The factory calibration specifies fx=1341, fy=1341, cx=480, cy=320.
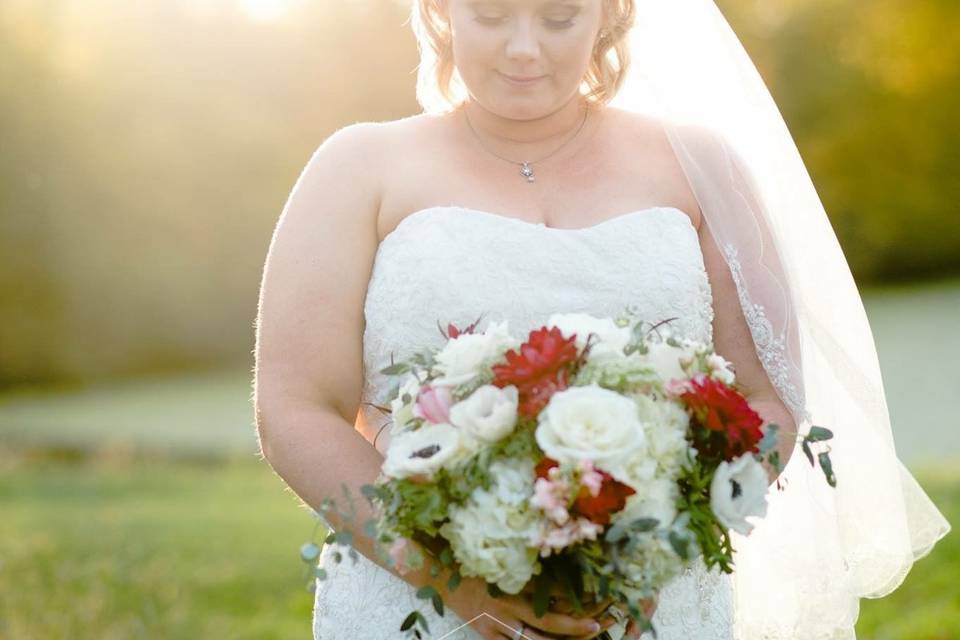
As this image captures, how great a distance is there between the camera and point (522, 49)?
9.96 ft

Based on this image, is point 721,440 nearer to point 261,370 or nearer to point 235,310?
point 261,370

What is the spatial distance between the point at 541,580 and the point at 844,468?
128 centimetres

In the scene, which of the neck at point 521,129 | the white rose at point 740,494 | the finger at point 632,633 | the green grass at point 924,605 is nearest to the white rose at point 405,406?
the white rose at point 740,494

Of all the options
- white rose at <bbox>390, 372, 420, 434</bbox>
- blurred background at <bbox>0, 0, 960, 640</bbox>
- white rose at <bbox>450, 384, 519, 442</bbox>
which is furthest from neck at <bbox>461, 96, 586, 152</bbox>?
blurred background at <bbox>0, 0, 960, 640</bbox>

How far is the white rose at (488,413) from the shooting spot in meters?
2.45

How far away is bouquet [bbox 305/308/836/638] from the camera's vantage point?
243cm

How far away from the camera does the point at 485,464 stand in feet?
8.16

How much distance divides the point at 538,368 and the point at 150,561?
295 inches

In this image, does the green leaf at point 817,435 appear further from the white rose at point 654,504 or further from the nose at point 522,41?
the nose at point 522,41

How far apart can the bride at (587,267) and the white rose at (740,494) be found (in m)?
0.31

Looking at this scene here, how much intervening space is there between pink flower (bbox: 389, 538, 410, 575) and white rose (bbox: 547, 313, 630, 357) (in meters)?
0.51

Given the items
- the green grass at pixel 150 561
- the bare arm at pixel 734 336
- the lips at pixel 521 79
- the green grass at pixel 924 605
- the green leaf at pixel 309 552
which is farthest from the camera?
the green grass at pixel 150 561

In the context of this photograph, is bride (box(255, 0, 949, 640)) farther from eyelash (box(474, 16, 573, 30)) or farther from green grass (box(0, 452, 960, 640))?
green grass (box(0, 452, 960, 640))

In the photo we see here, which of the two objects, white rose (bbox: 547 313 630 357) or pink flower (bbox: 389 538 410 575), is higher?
white rose (bbox: 547 313 630 357)
